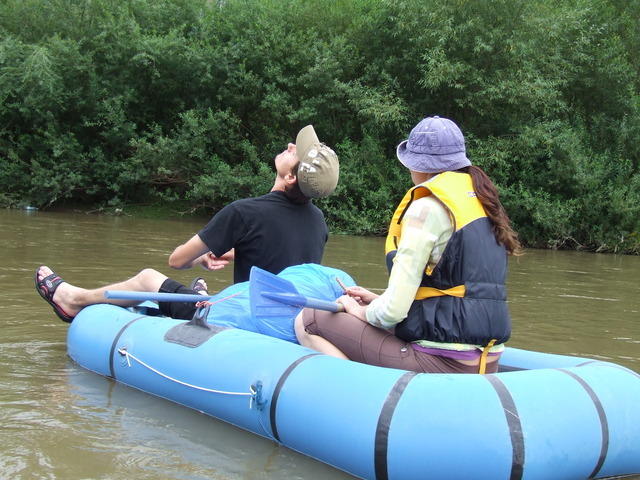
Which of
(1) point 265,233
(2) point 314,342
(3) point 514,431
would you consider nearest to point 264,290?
(2) point 314,342

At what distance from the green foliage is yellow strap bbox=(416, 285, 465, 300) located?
37.5 feet

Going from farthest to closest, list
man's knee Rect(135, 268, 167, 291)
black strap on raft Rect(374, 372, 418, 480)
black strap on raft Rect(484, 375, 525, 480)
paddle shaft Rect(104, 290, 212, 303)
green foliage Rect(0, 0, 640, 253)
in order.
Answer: green foliage Rect(0, 0, 640, 253) < man's knee Rect(135, 268, 167, 291) < paddle shaft Rect(104, 290, 212, 303) < black strap on raft Rect(374, 372, 418, 480) < black strap on raft Rect(484, 375, 525, 480)

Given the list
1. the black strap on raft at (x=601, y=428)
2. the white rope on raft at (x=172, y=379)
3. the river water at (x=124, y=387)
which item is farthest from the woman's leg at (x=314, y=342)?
the black strap on raft at (x=601, y=428)

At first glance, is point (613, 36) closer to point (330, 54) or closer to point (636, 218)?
point (636, 218)

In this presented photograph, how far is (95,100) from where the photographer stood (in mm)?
16531

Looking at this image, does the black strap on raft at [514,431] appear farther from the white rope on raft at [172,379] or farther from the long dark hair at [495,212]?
the white rope on raft at [172,379]

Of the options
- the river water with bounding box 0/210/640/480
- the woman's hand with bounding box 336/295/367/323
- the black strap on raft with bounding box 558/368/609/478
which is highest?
the woman's hand with bounding box 336/295/367/323

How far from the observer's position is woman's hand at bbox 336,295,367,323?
2889 mm

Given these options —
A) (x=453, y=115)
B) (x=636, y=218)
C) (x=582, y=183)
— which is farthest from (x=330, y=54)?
(x=636, y=218)

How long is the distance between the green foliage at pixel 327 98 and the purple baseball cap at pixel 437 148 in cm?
1133

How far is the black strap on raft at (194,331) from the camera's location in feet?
11.0

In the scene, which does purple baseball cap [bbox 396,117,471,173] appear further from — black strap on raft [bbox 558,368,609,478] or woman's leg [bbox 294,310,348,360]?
black strap on raft [bbox 558,368,609,478]

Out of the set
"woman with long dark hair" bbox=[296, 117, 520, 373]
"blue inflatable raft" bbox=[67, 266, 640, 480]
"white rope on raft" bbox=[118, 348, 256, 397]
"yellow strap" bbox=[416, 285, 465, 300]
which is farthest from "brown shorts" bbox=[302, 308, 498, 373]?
"white rope on raft" bbox=[118, 348, 256, 397]

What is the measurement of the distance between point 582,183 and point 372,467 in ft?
40.9
